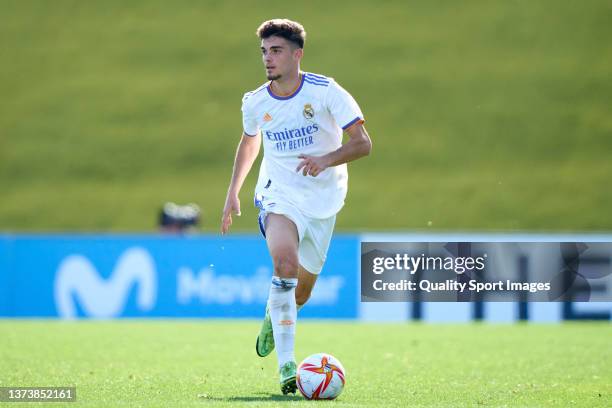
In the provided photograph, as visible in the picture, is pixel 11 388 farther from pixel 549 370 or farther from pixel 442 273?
pixel 549 370

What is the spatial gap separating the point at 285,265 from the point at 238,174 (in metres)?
1.03

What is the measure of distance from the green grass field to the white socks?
15.8 inches

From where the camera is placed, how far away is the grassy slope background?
38188 millimetres

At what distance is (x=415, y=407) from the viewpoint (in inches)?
265

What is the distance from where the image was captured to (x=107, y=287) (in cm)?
1892

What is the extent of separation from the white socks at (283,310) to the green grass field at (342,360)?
40cm

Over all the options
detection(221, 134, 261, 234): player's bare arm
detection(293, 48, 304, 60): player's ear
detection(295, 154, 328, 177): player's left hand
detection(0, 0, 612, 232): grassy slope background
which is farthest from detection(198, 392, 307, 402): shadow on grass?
detection(0, 0, 612, 232): grassy slope background

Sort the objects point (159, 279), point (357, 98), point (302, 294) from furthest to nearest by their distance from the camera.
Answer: point (357, 98), point (159, 279), point (302, 294)

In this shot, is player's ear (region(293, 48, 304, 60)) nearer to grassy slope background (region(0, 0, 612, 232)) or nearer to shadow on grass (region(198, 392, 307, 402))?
shadow on grass (region(198, 392, 307, 402))

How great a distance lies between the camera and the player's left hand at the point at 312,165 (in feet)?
25.1

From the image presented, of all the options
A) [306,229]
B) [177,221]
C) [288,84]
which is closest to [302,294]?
[306,229]

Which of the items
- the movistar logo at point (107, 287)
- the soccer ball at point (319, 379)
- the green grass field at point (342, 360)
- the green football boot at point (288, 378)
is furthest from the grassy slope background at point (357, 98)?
the soccer ball at point (319, 379)

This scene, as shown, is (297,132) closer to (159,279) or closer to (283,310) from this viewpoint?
(283,310)

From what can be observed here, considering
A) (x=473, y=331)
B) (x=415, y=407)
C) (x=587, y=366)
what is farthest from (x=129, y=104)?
(x=415, y=407)
